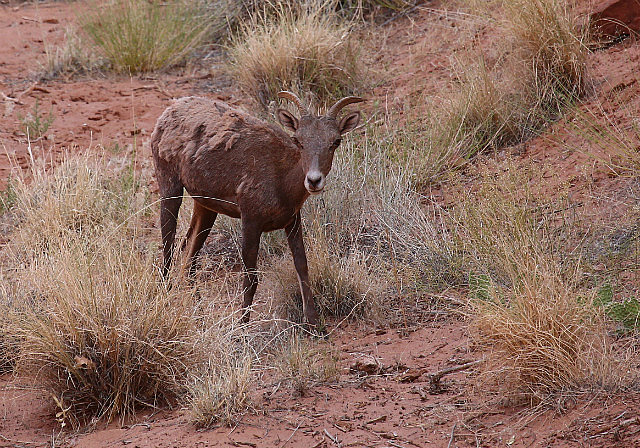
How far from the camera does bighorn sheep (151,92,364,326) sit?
5.89 m

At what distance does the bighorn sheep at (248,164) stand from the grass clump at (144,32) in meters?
5.10

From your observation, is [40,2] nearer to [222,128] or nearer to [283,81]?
[283,81]

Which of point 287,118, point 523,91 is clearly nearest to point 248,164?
point 287,118

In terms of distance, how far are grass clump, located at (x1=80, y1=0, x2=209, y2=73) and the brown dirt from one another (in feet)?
3.53

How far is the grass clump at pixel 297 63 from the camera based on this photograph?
9.79 metres

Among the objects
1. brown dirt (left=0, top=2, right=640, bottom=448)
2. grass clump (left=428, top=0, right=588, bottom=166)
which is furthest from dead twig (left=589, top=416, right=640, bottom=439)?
grass clump (left=428, top=0, right=588, bottom=166)

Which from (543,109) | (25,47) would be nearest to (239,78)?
(543,109)

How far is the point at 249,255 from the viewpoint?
245 inches

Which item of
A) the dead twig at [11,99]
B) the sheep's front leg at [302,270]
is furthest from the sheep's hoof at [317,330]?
the dead twig at [11,99]

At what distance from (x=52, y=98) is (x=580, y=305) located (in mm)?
8063

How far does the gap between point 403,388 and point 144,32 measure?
25.4ft

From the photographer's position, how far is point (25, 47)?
1287 cm

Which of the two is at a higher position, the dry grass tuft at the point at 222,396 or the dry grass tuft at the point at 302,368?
the dry grass tuft at the point at 222,396

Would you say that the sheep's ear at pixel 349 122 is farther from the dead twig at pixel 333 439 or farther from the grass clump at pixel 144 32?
the grass clump at pixel 144 32
